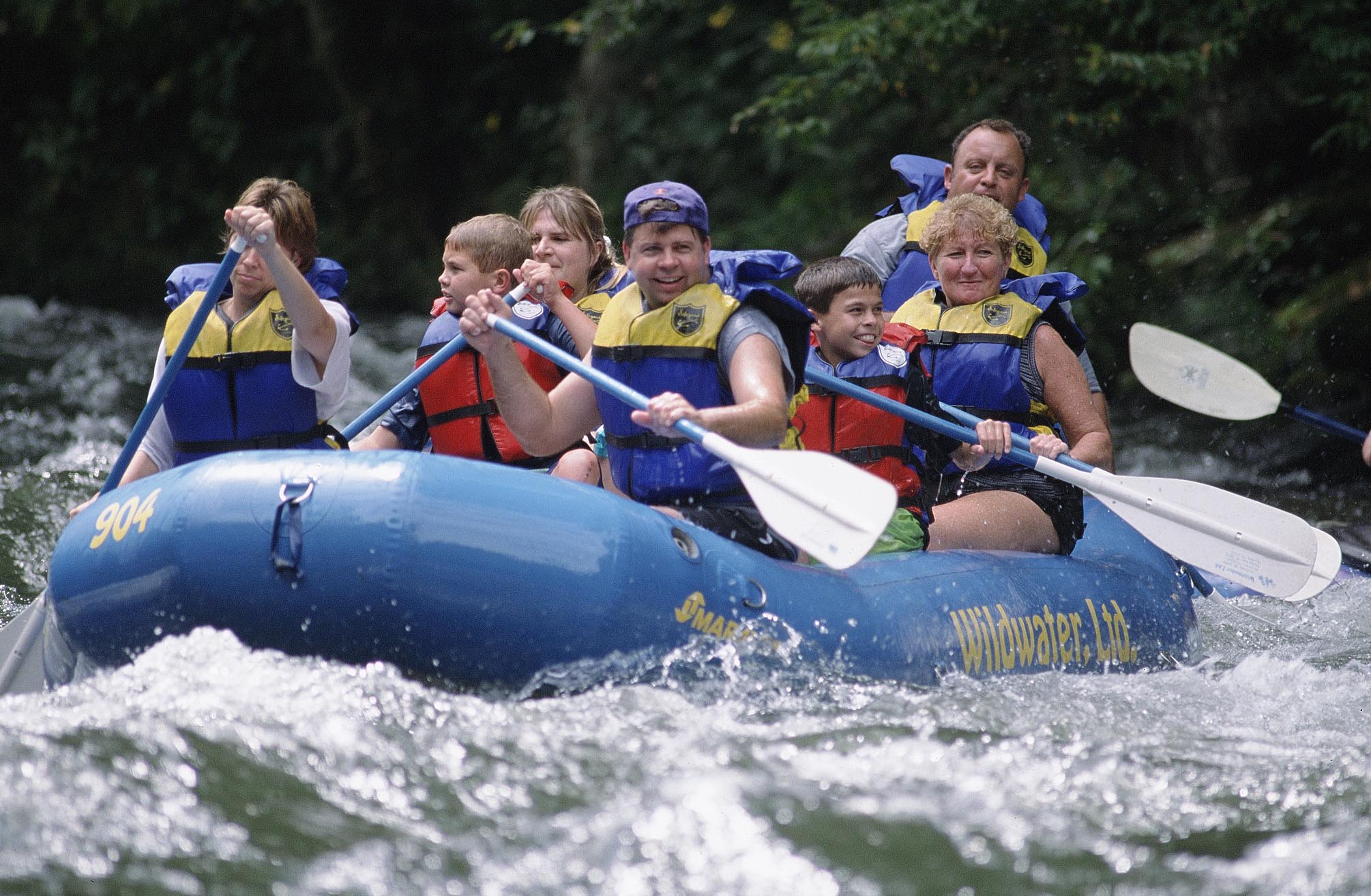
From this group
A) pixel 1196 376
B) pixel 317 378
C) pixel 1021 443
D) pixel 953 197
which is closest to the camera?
pixel 317 378

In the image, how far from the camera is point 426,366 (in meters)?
3.85

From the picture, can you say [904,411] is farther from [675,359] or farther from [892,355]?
[675,359]

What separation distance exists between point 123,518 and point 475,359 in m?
1.35

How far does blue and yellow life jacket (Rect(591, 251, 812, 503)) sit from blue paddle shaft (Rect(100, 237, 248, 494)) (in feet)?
2.82

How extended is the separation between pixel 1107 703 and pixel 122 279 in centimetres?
1081

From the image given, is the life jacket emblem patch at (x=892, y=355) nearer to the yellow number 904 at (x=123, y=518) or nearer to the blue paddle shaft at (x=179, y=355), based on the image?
the blue paddle shaft at (x=179, y=355)

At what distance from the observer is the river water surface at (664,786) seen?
7.52 feet

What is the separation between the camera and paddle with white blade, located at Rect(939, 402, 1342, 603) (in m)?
3.78

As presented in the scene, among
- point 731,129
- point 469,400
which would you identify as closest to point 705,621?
point 469,400

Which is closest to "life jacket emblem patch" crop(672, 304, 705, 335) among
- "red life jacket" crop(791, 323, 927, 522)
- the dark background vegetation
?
"red life jacket" crop(791, 323, 927, 522)

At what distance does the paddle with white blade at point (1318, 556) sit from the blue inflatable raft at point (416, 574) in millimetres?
969

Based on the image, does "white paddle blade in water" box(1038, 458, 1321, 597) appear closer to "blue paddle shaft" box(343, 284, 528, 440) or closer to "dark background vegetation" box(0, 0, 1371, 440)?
"blue paddle shaft" box(343, 284, 528, 440)

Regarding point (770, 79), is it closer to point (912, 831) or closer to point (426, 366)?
point (426, 366)

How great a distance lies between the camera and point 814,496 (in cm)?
294
